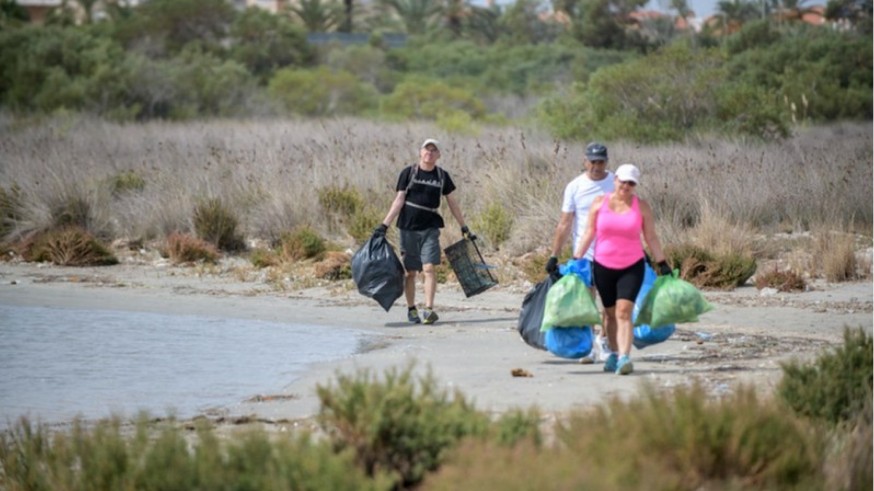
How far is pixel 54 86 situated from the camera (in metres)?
52.7

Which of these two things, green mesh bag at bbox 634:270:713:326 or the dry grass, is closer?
green mesh bag at bbox 634:270:713:326

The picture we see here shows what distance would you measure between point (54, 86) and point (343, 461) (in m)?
47.3

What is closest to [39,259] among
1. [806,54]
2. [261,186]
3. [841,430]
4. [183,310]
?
[261,186]

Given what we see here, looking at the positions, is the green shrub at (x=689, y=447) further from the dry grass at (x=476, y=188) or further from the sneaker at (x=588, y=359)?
the dry grass at (x=476, y=188)

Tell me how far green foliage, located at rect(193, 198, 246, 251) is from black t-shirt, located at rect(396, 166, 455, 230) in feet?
26.2

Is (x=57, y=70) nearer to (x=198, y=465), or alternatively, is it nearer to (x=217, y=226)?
(x=217, y=226)

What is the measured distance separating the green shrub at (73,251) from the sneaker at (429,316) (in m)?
7.94

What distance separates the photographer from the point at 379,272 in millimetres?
16172

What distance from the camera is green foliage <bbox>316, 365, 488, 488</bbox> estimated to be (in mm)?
8203

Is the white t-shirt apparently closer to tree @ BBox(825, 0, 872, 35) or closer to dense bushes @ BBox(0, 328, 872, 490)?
dense bushes @ BBox(0, 328, 872, 490)

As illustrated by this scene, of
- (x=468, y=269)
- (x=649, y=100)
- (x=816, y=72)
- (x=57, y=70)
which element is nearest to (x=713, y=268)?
(x=468, y=269)

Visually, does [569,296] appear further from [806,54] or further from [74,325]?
[806,54]

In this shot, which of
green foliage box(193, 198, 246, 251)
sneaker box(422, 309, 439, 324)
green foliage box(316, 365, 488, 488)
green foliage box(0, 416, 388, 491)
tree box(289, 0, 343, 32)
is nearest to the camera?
green foliage box(0, 416, 388, 491)

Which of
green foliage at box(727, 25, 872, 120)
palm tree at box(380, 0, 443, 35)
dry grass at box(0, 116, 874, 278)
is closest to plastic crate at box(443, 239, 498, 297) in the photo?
dry grass at box(0, 116, 874, 278)
